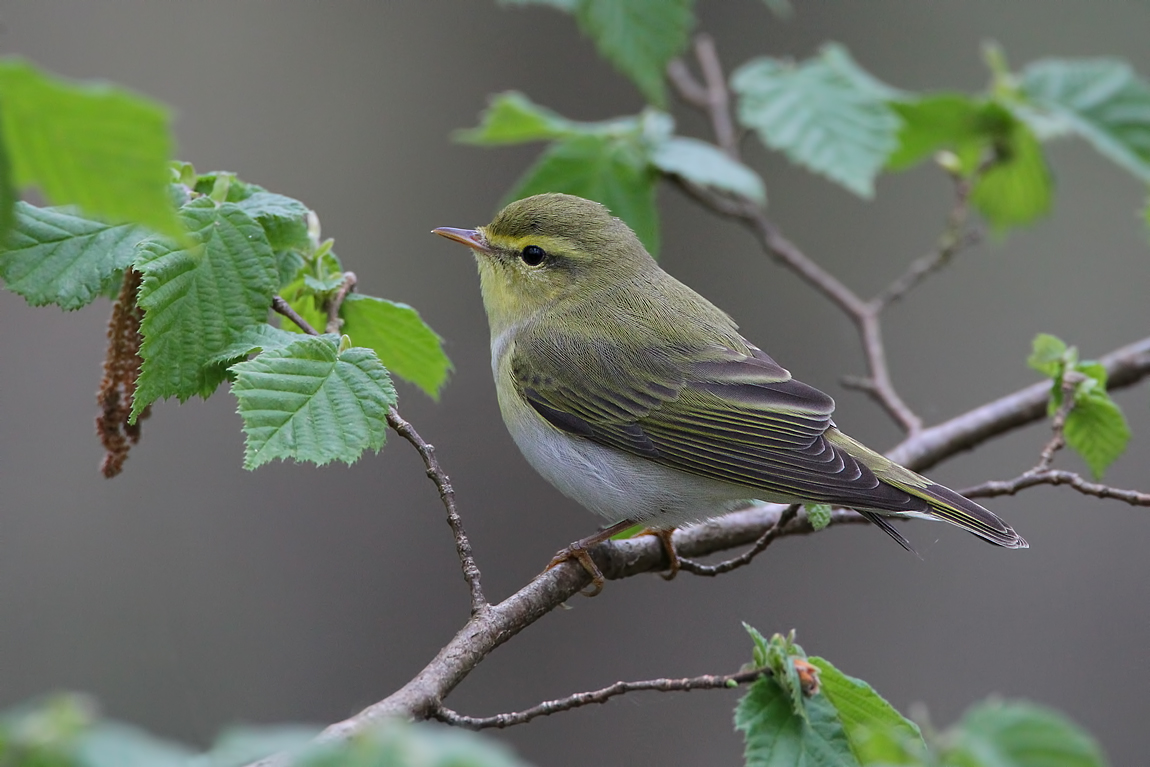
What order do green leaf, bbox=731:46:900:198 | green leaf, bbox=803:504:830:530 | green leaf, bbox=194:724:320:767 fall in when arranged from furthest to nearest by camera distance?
1. green leaf, bbox=731:46:900:198
2. green leaf, bbox=803:504:830:530
3. green leaf, bbox=194:724:320:767

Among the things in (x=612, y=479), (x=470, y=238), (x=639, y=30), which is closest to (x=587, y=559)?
(x=612, y=479)

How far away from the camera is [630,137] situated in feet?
13.9

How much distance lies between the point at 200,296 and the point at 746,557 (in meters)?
1.61

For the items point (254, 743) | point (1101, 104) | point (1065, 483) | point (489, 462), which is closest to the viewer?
point (254, 743)

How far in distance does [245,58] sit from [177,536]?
3453 mm

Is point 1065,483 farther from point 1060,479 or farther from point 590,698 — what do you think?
point 590,698

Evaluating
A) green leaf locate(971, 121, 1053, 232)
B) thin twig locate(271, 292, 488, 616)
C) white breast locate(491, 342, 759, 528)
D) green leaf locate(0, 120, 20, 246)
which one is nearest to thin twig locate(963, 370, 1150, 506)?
white breast locate(491, 342, 759, 528)

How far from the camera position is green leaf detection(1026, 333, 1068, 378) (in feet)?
10.8

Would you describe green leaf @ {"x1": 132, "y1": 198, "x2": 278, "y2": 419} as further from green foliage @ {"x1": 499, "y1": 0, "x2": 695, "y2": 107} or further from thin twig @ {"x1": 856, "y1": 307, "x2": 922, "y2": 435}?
thin twig @ {"x1": 856, "y1": 307, "x2": 922, "y2": 435}

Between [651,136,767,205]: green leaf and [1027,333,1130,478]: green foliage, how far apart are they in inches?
48.1

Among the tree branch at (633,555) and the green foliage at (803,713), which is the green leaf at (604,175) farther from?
the green foliage at (803,713)

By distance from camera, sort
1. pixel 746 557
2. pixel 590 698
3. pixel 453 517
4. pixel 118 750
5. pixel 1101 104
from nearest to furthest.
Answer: pixel 118 750, pixel 590 698, pixel 453 517, pixel 746 557, pixel 1101 104

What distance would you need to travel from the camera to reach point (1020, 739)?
130cm

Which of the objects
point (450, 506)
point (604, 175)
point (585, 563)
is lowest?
point (450, 506)
